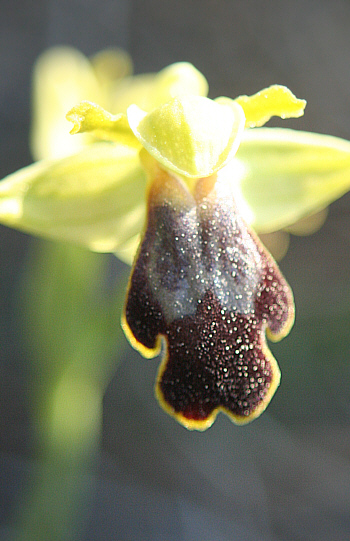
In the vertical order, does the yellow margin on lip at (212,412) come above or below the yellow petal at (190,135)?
below

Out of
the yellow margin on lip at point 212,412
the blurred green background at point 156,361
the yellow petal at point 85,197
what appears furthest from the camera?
the blurred green background at point 156,361

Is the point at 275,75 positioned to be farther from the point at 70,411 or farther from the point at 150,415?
the point at 70,411

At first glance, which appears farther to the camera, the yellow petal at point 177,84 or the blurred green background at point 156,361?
the blurred green background at point 156,361

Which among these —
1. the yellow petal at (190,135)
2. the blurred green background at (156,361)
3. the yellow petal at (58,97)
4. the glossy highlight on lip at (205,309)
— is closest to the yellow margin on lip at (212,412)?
the glossy highlight on lip at (205,309)

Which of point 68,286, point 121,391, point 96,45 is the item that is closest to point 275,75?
point 96,45

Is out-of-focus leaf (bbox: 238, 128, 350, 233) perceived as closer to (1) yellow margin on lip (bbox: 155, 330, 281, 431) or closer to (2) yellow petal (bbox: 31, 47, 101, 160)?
(1) yellow margin on lip (bbox: 155, 330, 281, 431)

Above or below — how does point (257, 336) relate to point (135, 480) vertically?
above

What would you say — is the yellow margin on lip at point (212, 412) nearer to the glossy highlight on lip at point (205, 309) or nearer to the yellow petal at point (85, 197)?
the glossy highlight on lip at point (205, 309)
